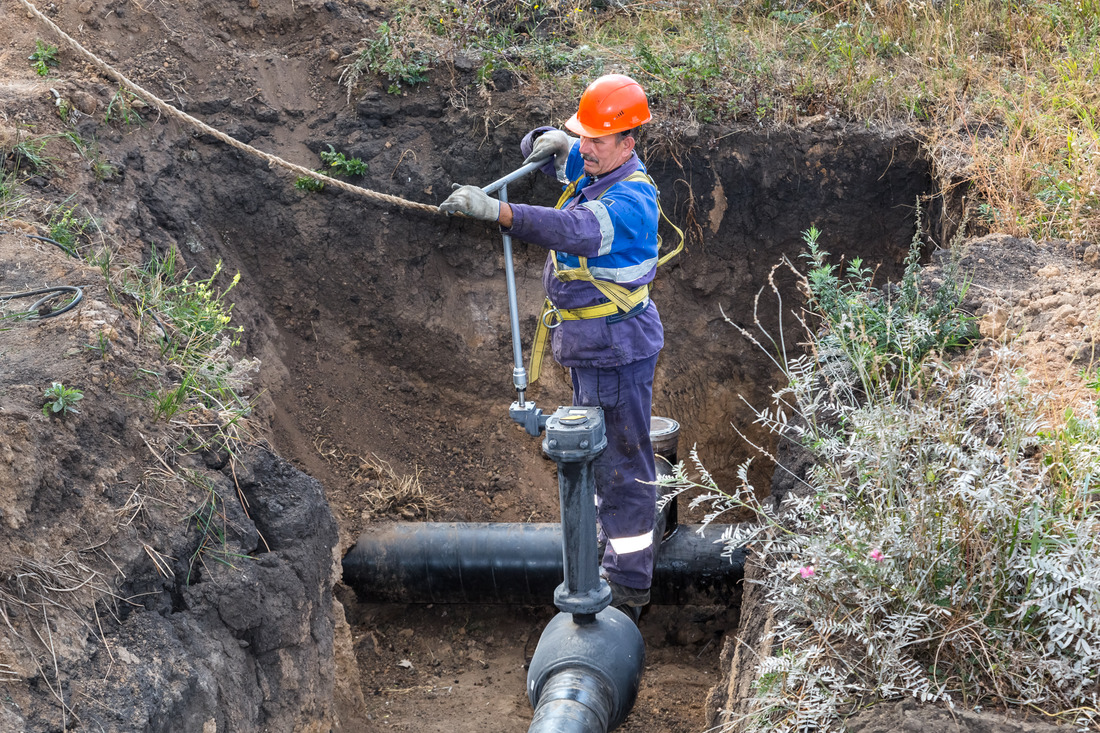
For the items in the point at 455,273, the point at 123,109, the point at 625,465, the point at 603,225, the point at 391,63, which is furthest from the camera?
the point at 455,273

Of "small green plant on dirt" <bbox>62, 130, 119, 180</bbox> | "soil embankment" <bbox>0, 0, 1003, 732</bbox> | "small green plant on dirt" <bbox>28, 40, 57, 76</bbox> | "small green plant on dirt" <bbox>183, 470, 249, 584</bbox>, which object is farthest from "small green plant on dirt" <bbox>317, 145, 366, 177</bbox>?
"small green plant on dirt" <bbox>183, 470, 249, 584</bbox>

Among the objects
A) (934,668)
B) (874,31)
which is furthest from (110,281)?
(874,31)

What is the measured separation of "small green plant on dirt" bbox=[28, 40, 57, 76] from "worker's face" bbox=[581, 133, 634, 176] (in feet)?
10.0

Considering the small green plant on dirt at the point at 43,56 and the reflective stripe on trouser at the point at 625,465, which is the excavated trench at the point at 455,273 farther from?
the reflective stripe on trouser at the point at 625,465

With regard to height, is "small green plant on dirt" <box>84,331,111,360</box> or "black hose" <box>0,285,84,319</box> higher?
"black hose" <box>0,285,84,319</box>

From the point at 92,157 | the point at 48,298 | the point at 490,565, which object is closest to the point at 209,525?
the point at 48,298

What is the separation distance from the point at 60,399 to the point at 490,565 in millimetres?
1905

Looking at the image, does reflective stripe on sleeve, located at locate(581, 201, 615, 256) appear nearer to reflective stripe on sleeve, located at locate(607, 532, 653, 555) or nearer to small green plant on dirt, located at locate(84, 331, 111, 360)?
reflective stripe on sleeve, located at locate(607, 532, 653, 555)

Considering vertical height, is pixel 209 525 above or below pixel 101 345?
below

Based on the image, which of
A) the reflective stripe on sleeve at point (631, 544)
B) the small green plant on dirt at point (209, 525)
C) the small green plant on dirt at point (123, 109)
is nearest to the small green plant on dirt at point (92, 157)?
the small green plant on dirt at point (123, 109)

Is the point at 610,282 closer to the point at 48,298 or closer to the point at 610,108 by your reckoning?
the point at 610,108

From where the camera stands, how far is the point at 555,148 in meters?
3.68

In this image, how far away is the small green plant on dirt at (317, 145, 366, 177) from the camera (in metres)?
4.86

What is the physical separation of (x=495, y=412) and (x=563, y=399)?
0.43 m
